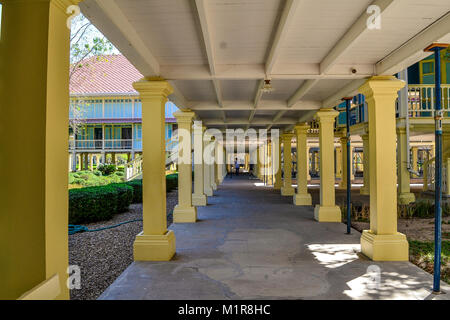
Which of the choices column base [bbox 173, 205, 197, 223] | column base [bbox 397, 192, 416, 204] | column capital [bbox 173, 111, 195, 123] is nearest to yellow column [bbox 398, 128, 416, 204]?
column base [bbox 397, 192, 416, 204]

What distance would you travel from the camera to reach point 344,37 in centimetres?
403

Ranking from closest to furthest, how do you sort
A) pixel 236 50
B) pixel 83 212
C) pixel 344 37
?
pixel 344 37, pixel 236 50, pixel 83 212

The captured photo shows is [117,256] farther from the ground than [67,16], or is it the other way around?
[67,16]

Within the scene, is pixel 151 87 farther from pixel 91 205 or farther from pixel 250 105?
pixel 91 205

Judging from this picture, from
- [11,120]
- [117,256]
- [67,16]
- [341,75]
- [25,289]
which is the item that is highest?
[341,75]

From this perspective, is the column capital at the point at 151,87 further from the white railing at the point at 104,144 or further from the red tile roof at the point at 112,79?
the white railing at the point at 104,144

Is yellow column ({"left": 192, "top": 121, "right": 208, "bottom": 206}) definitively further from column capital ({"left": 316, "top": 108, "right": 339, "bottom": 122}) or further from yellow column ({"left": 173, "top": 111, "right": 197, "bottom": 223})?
column capital ({"left": 316, "top": 108, "right": 339, "bottom": 122})

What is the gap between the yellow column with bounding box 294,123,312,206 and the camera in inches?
432

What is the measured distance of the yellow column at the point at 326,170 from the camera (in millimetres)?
8365

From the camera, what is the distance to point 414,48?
406 centimetres

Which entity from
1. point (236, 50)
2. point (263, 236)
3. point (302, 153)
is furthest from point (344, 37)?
point (302, 153)

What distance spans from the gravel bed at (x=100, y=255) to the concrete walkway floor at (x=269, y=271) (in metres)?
0.26
